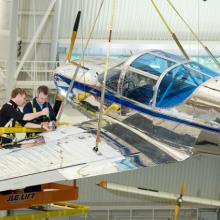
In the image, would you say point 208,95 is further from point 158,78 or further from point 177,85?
point 158,78

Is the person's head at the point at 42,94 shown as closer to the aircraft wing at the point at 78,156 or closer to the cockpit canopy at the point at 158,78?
the aircraft wing at the point at 78,156

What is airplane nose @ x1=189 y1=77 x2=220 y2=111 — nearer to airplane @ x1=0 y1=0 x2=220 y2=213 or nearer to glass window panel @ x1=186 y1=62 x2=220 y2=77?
airplane @ x1=0 y1=0 x2=220 y2=213

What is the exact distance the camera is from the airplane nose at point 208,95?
26.6 feet

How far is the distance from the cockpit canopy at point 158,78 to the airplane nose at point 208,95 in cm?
10

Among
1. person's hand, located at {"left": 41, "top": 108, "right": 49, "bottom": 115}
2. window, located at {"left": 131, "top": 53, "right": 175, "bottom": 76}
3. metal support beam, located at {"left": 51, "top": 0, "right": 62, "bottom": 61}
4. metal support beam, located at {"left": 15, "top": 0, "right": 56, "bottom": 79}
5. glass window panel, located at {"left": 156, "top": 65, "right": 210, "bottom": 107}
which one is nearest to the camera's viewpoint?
glass window panel, located at {"left": 156, "top": 65, "right": 210, "bottom": 107}

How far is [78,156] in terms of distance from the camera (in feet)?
26.5

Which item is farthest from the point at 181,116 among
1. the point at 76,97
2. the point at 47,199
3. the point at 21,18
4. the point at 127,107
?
the point at 21,18

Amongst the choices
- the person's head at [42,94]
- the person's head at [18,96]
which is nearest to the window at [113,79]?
the person's head at [42,94]

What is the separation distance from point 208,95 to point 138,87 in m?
1.27

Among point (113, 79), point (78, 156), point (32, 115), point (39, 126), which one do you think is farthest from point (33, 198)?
point (113, 79)

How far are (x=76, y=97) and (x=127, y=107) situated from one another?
1706 mm

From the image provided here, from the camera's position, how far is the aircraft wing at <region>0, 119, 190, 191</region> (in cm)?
744

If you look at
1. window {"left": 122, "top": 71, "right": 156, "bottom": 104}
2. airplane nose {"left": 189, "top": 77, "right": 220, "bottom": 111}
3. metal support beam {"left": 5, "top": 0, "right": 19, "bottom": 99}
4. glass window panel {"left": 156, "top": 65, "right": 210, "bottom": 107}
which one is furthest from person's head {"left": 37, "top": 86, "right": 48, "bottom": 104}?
metal support beam {"left": 5, "top": 0, "right": 19, "bottom": 99}

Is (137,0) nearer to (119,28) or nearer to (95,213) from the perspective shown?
(119,28)
